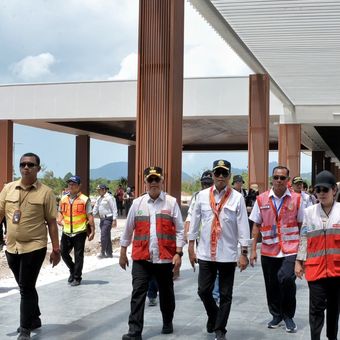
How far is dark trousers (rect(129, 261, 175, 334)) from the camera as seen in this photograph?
5.64m

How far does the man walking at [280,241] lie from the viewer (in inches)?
239

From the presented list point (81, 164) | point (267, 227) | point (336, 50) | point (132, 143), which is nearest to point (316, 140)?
point (132, 143)

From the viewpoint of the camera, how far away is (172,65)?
352 inches

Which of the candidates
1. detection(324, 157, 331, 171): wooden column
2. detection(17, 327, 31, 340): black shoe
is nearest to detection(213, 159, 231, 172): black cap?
detection(17, 327, 31, 340): black shoe

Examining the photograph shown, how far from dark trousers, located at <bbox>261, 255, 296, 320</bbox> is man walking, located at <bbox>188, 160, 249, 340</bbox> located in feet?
1.62

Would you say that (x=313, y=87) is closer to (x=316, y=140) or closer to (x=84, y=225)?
(x=84, y=225)

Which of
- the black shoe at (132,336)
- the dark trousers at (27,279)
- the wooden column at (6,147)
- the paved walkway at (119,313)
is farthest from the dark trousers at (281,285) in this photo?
the wooden column at (6,147)

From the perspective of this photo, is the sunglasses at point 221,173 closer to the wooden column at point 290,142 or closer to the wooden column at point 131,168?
the wooden column at point 290,142

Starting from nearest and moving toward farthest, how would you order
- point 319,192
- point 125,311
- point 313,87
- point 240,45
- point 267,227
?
point 319,192 → point 267,227 → point 125,311 → point 240,45 → point 313,87

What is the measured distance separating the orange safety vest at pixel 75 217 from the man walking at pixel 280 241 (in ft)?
11.8

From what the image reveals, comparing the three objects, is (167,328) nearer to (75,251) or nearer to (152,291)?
(152,291)

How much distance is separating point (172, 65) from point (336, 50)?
883 centimetres

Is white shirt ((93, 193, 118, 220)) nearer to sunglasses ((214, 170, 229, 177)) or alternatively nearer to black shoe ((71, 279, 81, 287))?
black shoe ((71, 279, 81, 287))

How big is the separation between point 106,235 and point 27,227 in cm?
697
